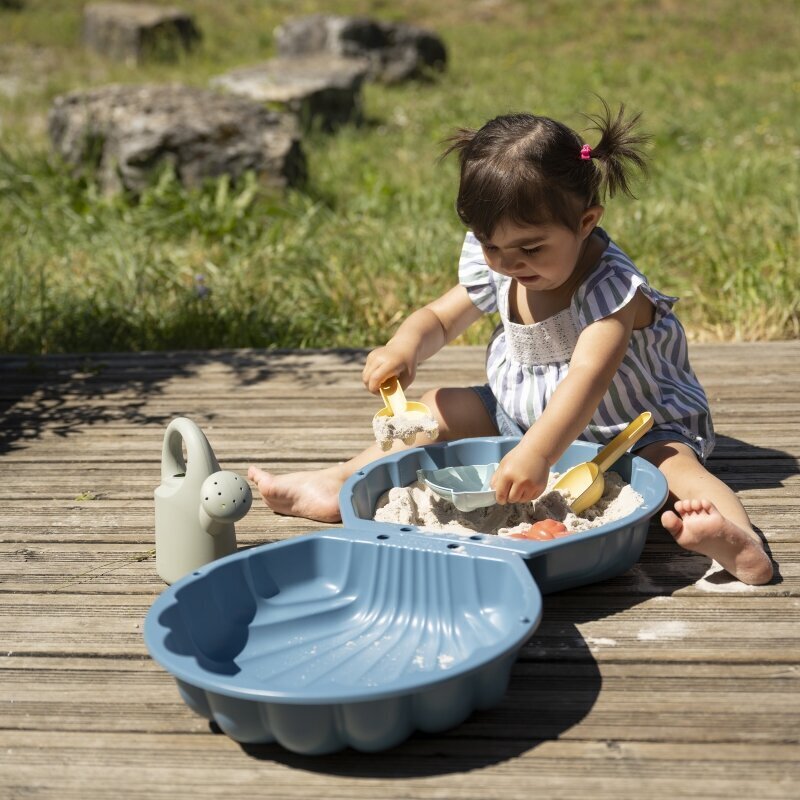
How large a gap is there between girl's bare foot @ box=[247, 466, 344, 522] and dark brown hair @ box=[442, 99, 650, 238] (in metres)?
0.65

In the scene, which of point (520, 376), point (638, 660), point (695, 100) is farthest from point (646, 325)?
point (695, 100)

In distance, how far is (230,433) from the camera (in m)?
2.97

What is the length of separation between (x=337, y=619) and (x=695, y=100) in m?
7.14

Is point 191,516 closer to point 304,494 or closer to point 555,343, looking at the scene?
point 304,494

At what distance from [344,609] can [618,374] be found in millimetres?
831

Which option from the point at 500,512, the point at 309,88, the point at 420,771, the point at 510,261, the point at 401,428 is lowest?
the point at 420,771

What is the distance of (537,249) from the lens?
2.14 metres

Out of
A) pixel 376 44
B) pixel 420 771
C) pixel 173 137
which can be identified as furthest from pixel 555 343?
pixel 376 44

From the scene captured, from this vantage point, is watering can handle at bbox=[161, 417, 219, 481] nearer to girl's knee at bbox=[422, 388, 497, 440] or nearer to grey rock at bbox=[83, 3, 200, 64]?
girl's knee at bbox=[422, 388, 497, 440]

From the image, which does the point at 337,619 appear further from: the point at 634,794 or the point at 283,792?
the point at 634,794

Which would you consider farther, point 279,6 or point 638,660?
point 279,6

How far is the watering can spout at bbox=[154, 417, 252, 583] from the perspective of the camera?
1.99 metres

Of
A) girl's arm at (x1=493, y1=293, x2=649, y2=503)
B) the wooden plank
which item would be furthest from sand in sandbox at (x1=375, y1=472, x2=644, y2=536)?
the wooden plank

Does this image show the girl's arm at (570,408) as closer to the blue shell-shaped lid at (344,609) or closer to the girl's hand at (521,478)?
the girl's hand at (521,478)
